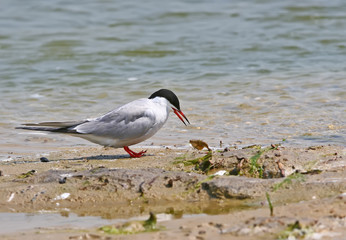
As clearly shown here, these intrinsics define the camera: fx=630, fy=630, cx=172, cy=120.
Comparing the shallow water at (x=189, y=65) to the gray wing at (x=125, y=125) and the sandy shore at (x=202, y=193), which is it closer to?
the gray wing at (x=125, y=125)

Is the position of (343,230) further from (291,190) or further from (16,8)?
(16,8)

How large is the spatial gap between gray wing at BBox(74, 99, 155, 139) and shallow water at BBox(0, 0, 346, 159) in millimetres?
803

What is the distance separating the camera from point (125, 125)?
561cm

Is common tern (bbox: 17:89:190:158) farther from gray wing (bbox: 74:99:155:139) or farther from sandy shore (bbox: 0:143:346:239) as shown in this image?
sandy shore (bbox: 0:143:346:239)

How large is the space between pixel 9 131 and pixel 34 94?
1.94m

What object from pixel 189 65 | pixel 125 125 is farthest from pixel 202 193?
pixel 189 65

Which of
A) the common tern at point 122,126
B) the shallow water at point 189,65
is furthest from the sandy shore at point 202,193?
the shallow water at point 189,65

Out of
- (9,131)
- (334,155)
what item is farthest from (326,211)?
(9,131)

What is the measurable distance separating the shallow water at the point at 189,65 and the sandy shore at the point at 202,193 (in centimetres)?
142

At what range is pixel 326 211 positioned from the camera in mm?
3475

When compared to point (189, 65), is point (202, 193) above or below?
above

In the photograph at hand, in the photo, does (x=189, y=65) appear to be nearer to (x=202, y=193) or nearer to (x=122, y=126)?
(x=122, y=126)

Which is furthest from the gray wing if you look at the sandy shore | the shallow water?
the shallow water

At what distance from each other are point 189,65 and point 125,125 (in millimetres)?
4835
